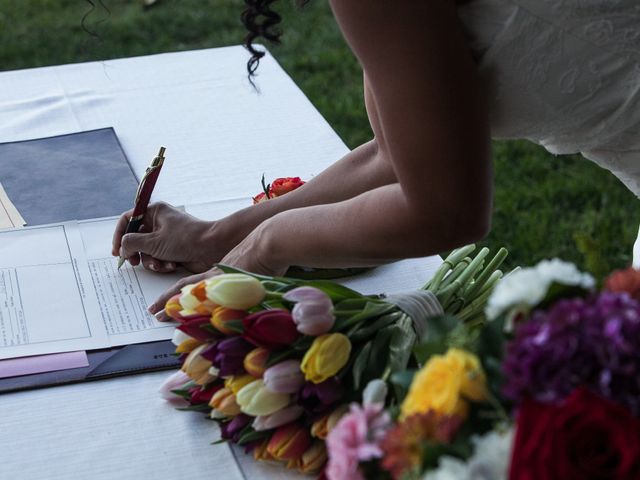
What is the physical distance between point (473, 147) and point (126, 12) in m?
3.42

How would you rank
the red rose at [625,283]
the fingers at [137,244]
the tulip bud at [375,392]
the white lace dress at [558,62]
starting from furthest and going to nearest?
the fingers at [137,244], the white lace dress at [558,62], the tulip bud at [375,392], the red rose at [625,283]

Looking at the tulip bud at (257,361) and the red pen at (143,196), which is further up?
the tulip bud at (257,361)

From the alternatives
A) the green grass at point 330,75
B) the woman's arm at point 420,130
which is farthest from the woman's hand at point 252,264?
the green grass at point 330,75

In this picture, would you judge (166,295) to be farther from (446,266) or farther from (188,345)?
(446,266)

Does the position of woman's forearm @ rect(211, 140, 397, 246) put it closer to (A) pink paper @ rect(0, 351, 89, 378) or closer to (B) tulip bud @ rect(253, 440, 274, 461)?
(A) pink paper @ rect(0, 351, 89, 378)

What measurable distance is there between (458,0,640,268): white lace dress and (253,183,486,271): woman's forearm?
0.17 m

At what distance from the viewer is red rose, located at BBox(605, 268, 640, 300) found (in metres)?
0.61

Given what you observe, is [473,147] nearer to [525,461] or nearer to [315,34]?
[525,461]

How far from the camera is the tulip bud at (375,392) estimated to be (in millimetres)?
829

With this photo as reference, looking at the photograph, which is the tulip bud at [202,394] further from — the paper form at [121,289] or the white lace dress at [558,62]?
the white lace dress at [558,62]

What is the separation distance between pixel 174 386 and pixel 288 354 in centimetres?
17

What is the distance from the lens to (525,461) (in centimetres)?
50

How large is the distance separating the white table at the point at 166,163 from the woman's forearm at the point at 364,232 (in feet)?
0.47

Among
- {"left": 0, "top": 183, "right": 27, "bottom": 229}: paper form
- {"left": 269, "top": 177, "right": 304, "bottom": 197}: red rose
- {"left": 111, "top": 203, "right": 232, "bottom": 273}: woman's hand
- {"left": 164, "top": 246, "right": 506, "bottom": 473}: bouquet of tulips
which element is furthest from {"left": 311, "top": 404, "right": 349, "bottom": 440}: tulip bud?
{"left": 0, "top": 183, "right": 27, "bottom": 229}: paper form
